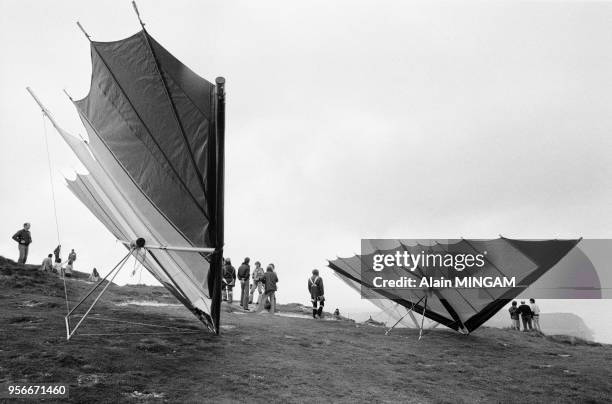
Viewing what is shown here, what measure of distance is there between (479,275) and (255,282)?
9790 millimetres

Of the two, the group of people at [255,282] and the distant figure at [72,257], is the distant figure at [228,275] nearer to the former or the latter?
the group of people at [255,282]

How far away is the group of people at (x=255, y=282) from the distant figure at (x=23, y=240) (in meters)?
8.56

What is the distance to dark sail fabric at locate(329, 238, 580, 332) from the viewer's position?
1543 cm

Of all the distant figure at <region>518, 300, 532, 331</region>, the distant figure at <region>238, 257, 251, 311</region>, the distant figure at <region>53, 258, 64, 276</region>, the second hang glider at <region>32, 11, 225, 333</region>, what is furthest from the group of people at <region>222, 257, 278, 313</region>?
the distant figure at <region>518, 300, 532, 331</region>

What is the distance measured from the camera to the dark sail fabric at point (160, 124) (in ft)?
33.7

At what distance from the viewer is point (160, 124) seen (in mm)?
10672

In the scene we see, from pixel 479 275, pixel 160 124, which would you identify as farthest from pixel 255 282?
pixel 160 124

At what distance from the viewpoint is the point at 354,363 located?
11047mm

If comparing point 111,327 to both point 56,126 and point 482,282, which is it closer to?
point 56,126

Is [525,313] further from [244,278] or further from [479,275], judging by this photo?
[244,278]

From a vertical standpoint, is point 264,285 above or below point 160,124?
below

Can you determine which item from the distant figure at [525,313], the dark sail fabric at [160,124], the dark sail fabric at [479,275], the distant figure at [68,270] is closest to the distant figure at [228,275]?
the dark sail fabric at [479,275]

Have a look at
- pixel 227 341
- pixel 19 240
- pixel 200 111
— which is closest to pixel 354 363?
pixel 227 341

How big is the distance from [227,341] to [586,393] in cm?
803
